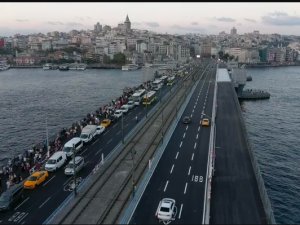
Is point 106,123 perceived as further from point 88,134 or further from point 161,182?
point 161,182

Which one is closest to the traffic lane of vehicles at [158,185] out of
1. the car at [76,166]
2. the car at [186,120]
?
the car at [186,120]

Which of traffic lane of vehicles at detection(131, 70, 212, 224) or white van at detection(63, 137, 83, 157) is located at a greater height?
white van at detection(63, 137, 83, 157)

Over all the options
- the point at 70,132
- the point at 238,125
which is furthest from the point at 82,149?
the point at 238,125

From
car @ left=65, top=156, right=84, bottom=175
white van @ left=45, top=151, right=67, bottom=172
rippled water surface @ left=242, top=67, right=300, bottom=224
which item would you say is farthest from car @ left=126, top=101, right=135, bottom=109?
car @ left=65, top=156, right=84, bottom=175

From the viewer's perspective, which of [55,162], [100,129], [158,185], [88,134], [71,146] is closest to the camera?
[158,185]

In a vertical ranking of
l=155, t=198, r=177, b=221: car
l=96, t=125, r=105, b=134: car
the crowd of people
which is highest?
l=96, t=125, r=105, b=134: car

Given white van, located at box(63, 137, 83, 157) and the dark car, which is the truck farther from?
the dark car

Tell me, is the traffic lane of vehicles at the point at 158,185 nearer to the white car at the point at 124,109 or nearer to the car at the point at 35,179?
the car at the point at 35,179

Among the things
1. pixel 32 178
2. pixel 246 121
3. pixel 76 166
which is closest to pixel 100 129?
pixel 76 166
